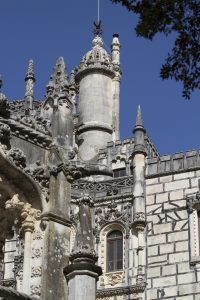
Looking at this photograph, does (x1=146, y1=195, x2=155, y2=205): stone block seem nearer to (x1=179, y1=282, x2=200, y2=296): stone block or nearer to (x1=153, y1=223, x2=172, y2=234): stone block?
(x1=153, y1=223, x2=172, y2=234): stone block

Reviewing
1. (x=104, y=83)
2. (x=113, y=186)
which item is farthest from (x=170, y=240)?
(x=104, y=83)

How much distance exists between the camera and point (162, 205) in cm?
3091

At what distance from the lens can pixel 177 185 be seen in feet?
102

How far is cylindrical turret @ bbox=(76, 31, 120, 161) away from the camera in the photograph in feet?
118

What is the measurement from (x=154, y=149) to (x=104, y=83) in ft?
16.3

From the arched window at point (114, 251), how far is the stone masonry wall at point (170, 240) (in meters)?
1.05

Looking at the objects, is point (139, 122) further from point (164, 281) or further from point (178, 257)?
point (164, 281)

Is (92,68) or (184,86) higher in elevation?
(92,68)

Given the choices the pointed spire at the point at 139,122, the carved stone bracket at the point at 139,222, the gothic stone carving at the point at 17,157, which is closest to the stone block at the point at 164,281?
the carved stone bracket at the point at 139,222

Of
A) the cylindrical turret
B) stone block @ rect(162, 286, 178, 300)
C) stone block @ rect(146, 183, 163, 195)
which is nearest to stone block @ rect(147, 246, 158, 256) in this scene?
stone block @ rect(162, 286, 178, 300)

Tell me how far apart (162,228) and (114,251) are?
1863mm

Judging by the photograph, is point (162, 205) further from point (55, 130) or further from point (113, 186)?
point (55, 130)

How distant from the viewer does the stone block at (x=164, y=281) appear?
29.2 metres

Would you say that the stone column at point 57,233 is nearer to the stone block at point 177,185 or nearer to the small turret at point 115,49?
the stone block at point 177,185
